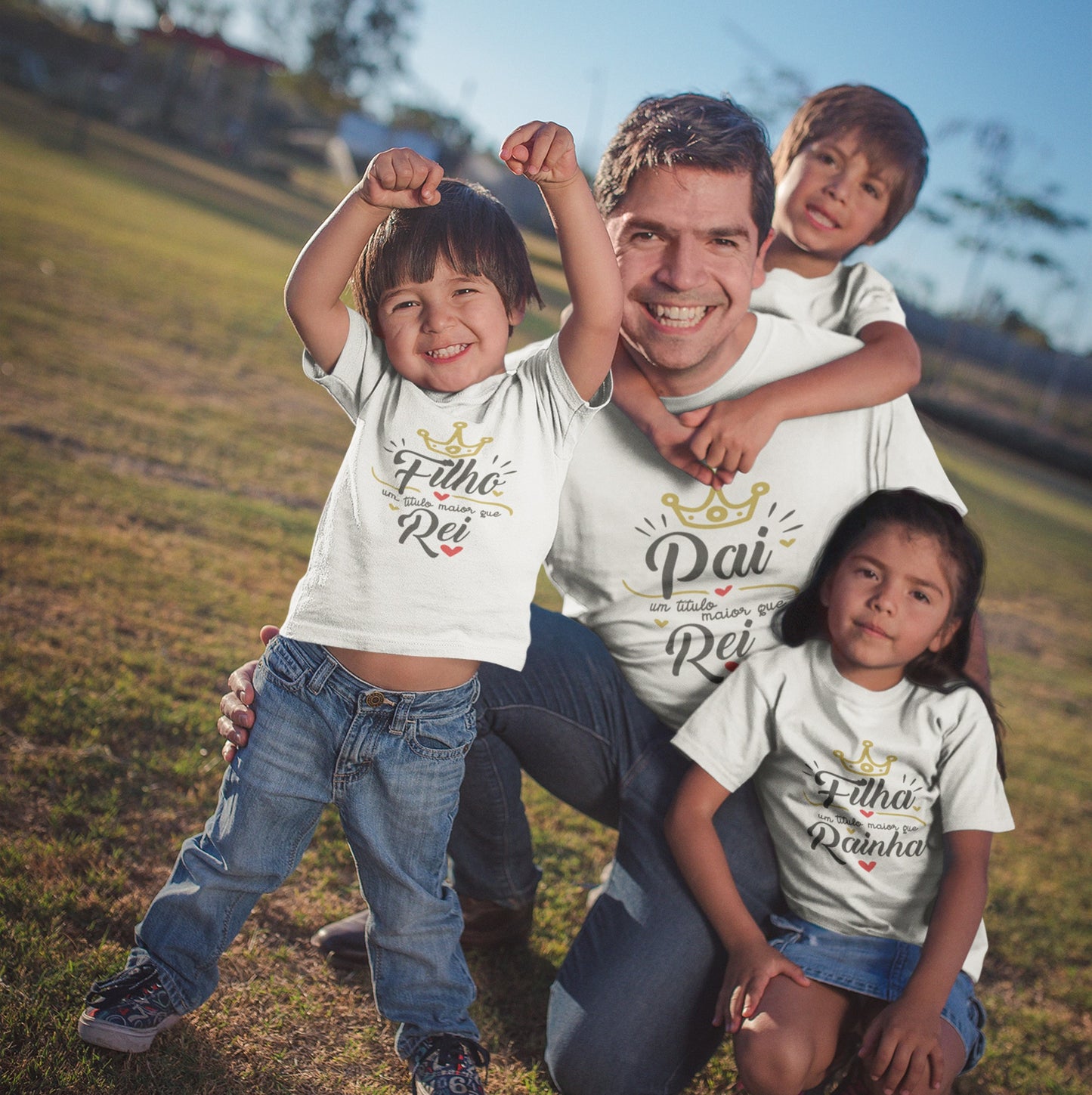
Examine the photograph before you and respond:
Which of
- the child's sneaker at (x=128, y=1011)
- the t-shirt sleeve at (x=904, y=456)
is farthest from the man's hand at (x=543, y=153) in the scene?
the child's sneaker at (x=128, y=1011)

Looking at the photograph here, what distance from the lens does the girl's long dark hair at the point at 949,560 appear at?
2.19 meters

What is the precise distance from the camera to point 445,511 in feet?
6.47

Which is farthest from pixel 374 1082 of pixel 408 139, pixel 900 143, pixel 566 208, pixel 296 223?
pixel 408 139

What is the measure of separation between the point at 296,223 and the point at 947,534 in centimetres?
2280

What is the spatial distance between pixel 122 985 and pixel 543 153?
1634mm

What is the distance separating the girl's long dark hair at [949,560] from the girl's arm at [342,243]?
114 centimetres

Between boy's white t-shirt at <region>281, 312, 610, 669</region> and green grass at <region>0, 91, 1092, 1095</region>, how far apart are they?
0.84 m

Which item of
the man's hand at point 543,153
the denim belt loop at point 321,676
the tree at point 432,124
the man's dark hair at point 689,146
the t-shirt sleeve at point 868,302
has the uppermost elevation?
the tree at point 432,124

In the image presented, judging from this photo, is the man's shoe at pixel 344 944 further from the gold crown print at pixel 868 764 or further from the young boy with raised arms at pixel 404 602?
the gold crown print at pixel 868 764

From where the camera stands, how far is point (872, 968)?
2107 mm

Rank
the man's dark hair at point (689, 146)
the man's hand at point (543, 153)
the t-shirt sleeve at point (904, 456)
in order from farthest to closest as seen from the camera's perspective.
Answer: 1. the t-shirt sleeve at point (904, 456)
2. the man's dark hair at point (689, 146)
3. the man's hand at point (543, 153)

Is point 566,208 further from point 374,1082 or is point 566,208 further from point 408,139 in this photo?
point 408,139

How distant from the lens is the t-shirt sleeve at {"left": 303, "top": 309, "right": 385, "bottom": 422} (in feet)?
6.61

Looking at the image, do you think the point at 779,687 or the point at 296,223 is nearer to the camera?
the point at 779,687
